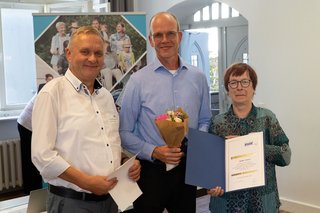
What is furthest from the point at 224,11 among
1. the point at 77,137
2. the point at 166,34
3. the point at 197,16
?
A: the point at 77,137

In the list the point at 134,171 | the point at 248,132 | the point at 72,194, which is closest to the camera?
the point at 72,194

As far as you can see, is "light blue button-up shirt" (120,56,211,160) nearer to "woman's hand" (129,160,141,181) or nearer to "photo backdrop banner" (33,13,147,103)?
"woman's hand" (129,160,141,181)

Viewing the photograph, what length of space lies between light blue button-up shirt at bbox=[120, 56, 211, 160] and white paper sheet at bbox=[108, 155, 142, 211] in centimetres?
32

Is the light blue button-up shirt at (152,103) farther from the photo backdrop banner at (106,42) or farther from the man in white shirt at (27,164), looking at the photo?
the man in white shirt at (27,164)

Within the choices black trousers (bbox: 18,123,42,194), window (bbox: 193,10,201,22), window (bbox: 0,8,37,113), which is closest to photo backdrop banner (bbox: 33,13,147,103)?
black trousers (bbox: 18,123,42,194)

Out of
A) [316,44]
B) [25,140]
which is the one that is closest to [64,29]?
[25,140]

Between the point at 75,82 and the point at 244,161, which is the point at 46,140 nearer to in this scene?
the point at 75,82

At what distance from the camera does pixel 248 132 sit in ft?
6.46

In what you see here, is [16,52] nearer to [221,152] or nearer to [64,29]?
[64,29]

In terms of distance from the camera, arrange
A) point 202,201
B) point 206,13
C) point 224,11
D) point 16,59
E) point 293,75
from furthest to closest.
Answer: point 206,13 → point 224,11 → point 16,59 → point 202,201 → point 293,75

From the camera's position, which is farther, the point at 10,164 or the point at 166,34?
the point at 10,164

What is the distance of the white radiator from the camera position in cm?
513

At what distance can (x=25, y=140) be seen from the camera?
4.97 metres

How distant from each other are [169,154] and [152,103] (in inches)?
12.6
